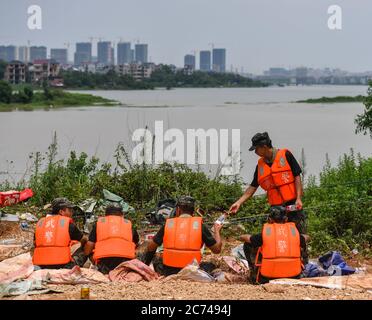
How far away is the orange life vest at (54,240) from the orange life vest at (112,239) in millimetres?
271

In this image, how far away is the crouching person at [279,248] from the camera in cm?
612

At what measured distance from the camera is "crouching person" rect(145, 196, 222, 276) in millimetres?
6352

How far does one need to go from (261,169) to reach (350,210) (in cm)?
224

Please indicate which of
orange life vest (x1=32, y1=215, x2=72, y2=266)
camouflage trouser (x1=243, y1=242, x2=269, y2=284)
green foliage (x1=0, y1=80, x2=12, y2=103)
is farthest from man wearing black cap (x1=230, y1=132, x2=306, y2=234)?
green foliage (x1=0, y1=80, x2=12, y2=103)

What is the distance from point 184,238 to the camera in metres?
6.38

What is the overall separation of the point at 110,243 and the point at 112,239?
39mm

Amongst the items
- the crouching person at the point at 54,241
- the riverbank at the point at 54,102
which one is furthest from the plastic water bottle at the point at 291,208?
the riverbank at the point at 54,102

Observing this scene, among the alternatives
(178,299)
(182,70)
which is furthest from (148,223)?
(182,70)

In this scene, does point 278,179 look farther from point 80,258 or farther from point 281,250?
point 80,258

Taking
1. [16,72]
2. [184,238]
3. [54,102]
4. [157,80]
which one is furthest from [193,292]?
[157,80]

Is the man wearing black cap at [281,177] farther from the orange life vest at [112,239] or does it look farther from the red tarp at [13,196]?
the red tarp at [13,196]

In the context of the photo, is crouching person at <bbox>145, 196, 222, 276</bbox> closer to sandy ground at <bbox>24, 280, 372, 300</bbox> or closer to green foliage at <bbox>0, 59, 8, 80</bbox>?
sandy ground at <bbox>24, 280, 372, 300</bbox>

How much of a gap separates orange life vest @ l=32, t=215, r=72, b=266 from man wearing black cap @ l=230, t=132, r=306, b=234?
5.07 ft
